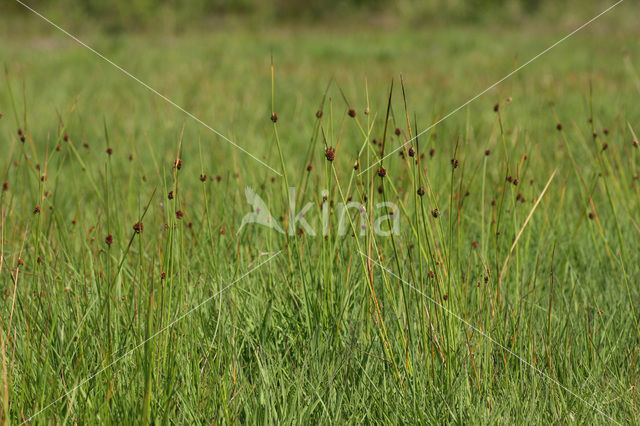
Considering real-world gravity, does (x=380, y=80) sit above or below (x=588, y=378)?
above

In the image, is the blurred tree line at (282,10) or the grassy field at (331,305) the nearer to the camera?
the grassy field at (331,305)

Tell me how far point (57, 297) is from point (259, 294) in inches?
23.4

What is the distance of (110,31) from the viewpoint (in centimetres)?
1596

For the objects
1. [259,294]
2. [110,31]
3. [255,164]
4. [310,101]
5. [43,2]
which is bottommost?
[259,294]

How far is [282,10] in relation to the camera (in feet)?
61.0

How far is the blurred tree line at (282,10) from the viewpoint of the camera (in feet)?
53.6

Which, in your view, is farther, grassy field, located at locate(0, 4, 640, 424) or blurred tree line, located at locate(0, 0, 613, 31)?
blurred tree line, located at locate(0, 0, 613, 31)

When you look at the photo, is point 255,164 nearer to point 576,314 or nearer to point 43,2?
point 576,314

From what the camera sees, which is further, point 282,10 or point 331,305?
point 282,10

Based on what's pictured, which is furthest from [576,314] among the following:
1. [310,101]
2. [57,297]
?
[310,101]

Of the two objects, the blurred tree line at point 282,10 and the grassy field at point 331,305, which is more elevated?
the blurred tree line at point 282,10

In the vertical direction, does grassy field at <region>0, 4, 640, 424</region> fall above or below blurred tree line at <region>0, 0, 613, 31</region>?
below

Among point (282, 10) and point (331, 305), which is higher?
point (282, 10)

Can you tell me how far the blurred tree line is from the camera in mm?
16344
